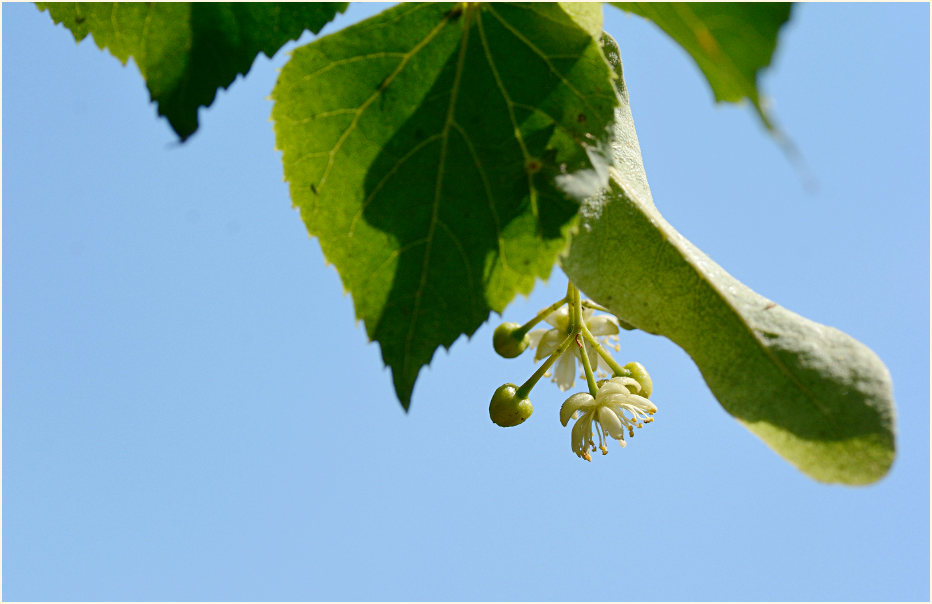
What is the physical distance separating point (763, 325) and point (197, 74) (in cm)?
64

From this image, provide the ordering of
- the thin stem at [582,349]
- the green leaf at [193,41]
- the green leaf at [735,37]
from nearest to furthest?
the green leaf at [735,37]
the green leaf at [193,41]
the thin stem at [582,349]

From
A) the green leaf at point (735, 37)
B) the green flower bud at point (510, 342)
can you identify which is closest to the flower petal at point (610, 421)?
the green flower bud at point (510, 342)

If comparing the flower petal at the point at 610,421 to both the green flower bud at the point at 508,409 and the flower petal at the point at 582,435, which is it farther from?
the green flower bud at the point at 508,409

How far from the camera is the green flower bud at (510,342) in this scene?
1022mm

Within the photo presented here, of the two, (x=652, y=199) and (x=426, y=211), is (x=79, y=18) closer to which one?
(x=426, y=211)

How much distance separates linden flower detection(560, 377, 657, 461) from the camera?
101 cm

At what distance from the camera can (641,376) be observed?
3.53ft

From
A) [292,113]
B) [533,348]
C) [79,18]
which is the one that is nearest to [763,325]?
[533,348]

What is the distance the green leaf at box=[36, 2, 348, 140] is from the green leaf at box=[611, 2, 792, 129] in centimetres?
35

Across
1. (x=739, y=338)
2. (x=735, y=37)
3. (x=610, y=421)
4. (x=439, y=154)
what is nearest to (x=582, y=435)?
(x=610, y=421)

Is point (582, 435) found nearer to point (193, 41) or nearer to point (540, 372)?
point (540, 372)

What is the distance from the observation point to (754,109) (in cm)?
42

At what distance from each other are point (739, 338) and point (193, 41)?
2.10 ft

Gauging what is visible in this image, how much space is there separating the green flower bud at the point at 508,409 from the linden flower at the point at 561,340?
4.2 inches
